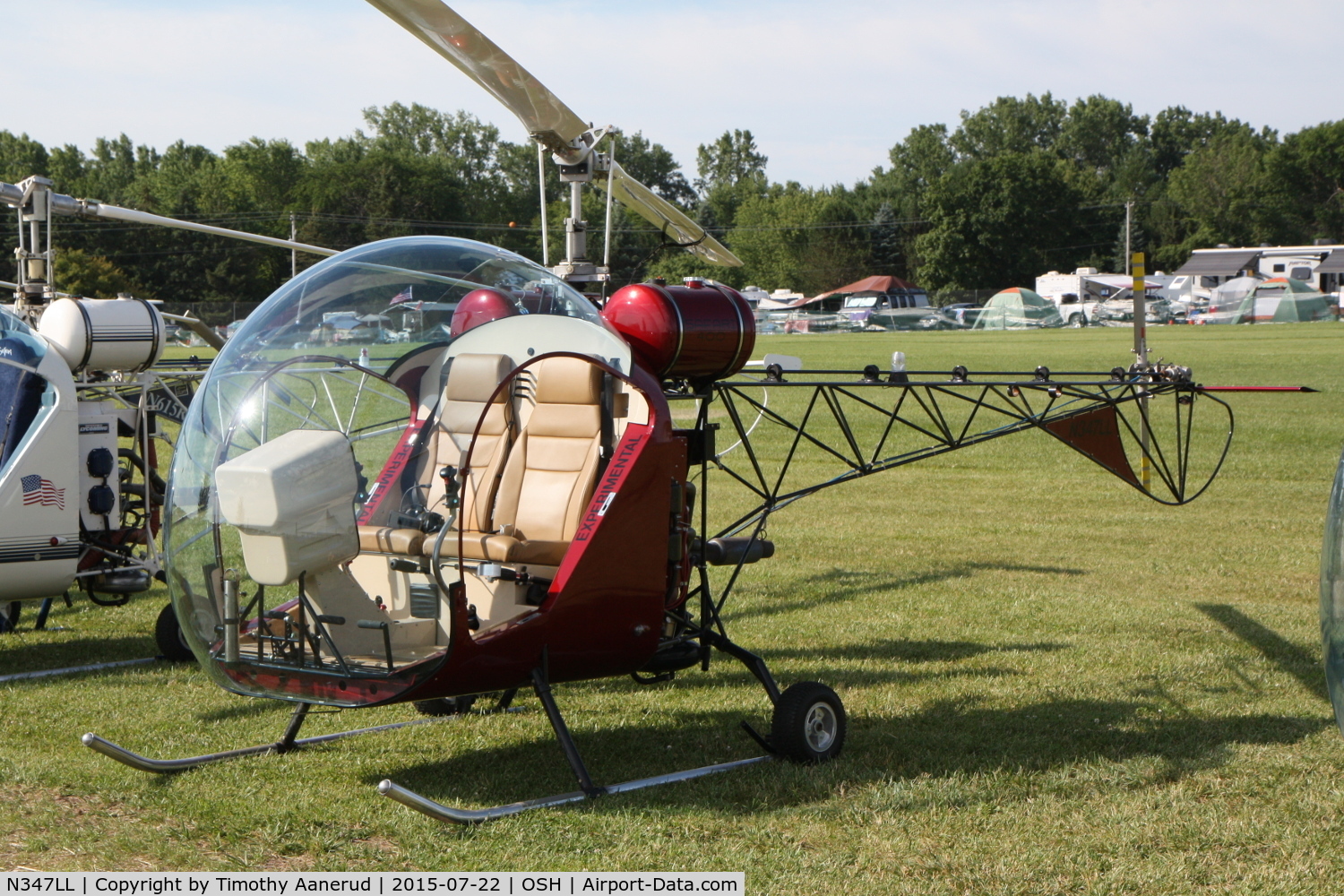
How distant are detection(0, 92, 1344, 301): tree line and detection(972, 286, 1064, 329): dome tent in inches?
825

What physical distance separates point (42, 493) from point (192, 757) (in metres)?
2.33

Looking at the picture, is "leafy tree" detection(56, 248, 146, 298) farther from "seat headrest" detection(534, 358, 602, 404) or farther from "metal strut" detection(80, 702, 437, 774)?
"seat headrest" detection(534, 358, 602, 404)

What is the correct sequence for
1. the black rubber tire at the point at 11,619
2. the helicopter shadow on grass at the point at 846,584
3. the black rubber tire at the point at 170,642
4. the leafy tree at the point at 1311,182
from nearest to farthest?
the black rubber tire at the point at 170,642 → the black rubber tire at the point at 11,619 → the helicopter shadow on grass at the point at 846,584 → the leafy tree at the point at 1311,182

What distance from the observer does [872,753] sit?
5805mm

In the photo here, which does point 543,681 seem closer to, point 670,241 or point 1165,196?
point 670,241

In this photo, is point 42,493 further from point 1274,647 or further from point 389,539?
point 1274,647

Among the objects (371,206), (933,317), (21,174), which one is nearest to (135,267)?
(371,206)

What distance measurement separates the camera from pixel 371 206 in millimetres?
A: 93062

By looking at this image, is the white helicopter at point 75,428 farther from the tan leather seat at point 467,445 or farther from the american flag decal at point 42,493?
the tan leather seat at point 467,445

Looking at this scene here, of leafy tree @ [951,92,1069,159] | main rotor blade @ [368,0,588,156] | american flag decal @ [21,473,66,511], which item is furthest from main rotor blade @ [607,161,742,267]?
leafy tree @ [951,92,1069,159]

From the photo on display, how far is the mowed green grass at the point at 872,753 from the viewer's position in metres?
4.54

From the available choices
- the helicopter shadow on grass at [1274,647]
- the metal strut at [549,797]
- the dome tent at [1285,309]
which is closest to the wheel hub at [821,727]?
the metal strut at [549,797]

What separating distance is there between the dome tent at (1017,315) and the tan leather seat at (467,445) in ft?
216

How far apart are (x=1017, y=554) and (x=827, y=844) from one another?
6.85m
